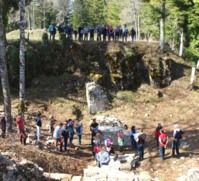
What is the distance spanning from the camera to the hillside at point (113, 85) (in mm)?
33781

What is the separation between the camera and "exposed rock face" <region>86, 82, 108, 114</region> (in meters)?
34.7

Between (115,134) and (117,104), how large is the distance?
20.8 feet

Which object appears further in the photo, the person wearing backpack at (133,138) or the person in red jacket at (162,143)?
the person wearing backpack at (133,138)

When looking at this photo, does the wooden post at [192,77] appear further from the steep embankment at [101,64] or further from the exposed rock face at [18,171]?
the exposed rock face at [18,171]

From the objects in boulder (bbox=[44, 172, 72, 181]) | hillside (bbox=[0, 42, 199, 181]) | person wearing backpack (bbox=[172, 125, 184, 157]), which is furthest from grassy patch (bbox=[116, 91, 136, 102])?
boulder (bbox=[44, 172, 72, 181])

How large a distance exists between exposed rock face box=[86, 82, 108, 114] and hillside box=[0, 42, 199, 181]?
47 cm

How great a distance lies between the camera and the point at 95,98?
34875mm

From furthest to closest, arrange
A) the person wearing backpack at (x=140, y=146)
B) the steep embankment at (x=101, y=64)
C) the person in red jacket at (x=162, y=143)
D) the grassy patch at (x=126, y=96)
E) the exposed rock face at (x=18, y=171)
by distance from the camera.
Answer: the steep embankment at (x=101, y=64)
the grassy patch at (x=126, y=96)
the person wearing backpack at (x=140, y=146)
the person in red jacket at (x=162, y=143)
the exposed rock face at (x=18, y=171)

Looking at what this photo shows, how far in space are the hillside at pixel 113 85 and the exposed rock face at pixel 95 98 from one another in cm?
47

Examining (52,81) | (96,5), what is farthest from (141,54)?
(96,5)

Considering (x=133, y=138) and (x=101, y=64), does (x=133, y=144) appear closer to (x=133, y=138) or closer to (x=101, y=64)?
(x=133, y=138)

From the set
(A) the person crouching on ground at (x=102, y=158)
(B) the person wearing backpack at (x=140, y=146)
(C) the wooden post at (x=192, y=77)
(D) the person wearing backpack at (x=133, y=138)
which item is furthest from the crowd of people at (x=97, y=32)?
(A) the person crouching on ground at (x=102, y=158)

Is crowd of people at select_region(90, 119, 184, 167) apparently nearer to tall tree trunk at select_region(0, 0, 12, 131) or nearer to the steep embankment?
tall tree trunk at select_region(0, 0, 12, 131)

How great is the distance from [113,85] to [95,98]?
9.24 feet
